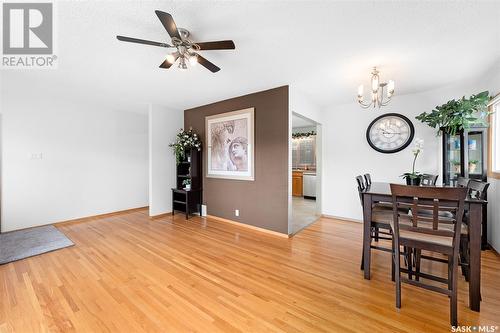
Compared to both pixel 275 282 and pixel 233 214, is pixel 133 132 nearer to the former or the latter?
pixel 233 214

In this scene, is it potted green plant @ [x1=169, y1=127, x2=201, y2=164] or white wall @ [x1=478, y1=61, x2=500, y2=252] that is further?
potted green plant @ [x1=169, y1=127, x2=201, y2=164]

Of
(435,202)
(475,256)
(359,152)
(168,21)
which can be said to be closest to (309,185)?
(359,152)

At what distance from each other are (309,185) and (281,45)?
529 centimetres

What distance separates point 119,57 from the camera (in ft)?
8.16

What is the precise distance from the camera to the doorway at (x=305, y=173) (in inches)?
190

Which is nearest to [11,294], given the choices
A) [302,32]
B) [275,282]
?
[275,282]

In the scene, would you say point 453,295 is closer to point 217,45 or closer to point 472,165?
point 472,165

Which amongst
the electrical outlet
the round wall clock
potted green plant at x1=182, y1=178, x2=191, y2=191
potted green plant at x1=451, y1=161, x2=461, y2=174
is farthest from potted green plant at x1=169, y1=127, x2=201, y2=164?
potted green plant at x1=451, y1=161, x2=461, y2=174

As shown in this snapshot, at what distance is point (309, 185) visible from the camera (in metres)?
6.89

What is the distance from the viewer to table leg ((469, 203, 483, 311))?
1.73 metres

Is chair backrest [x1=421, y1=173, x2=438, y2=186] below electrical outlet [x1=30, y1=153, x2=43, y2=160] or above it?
below

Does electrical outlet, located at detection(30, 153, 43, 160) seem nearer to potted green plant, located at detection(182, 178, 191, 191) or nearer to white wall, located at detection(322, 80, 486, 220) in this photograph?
potted green plant, located at detection(182, 178, 191, 191)

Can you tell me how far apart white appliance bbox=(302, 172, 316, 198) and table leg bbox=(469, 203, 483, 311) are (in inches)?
197

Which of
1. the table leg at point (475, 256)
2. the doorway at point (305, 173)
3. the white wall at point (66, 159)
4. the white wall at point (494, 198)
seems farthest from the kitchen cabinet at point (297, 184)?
the table leg at point (475, 256)
